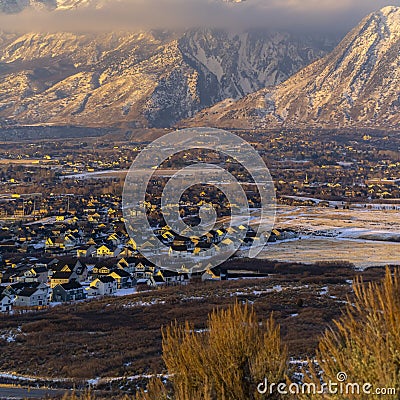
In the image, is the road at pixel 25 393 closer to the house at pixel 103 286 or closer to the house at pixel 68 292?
the house at pixel 68 292

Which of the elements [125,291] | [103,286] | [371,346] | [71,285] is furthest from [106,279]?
[371,346]

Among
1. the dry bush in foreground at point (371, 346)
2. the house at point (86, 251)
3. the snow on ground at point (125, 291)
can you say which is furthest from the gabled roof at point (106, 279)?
the dry bush in foreground at point (371, 346)

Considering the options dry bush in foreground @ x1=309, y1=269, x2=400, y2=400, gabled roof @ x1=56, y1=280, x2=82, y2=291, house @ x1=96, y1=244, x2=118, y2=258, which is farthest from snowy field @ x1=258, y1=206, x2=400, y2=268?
dry bush in foreground @ x1=309, y1=269, x2=400, y2=400

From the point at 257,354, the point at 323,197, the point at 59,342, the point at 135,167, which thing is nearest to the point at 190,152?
the point at 135,167

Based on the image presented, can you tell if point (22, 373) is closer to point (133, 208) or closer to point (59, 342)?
point (59, 342)

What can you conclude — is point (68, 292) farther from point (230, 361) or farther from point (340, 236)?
point (230, 361)
